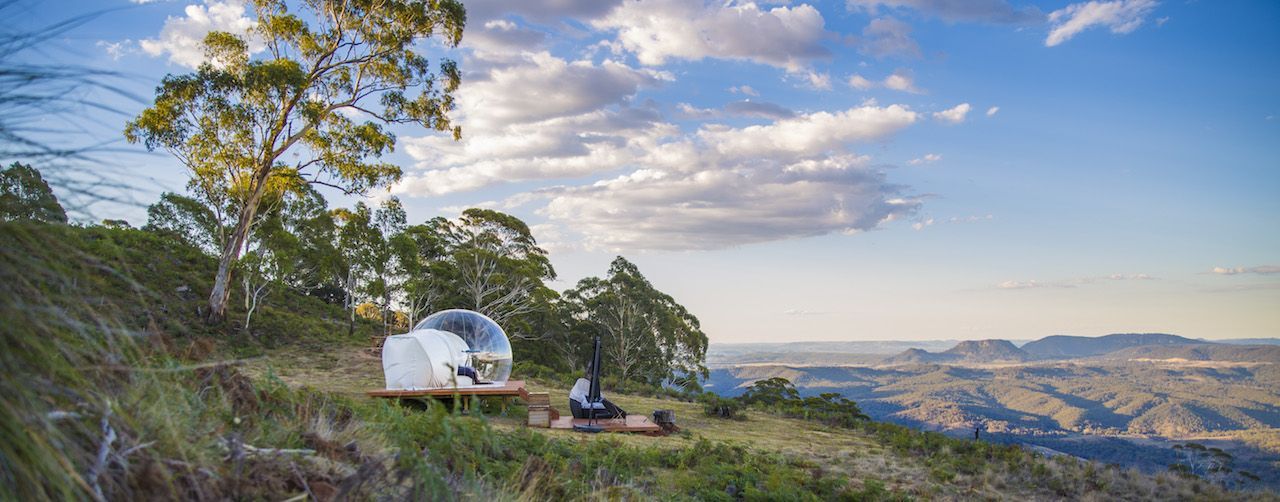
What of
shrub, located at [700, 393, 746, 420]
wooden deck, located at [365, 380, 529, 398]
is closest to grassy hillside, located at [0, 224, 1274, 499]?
wooden deck, located at [365, 380, 529, 398]

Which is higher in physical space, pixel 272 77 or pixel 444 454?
pixel 272 77

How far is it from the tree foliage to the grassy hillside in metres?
0.07

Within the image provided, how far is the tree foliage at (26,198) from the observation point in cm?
277

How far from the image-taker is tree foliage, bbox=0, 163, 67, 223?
2768 mm

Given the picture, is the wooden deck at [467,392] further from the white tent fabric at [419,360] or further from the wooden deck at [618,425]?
the wooden deck at [618,425]

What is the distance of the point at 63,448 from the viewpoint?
2.47 m

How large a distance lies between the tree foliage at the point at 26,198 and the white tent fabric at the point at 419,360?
11821 mm

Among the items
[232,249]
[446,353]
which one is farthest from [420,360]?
[232,249]

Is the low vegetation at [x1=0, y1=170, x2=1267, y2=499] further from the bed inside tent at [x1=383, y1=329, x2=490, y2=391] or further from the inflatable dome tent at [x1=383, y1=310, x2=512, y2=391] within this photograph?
the inflatable dome tent at [x1=383, y1=310, x2=512, y2=391]

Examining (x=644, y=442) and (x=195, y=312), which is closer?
(x=644, y=442)

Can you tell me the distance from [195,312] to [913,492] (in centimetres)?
2205

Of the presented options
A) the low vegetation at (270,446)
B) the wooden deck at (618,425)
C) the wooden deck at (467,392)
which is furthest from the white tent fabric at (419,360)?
the wooden deck at (618,425)

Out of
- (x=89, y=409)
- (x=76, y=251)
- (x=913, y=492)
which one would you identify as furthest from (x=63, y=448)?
(x=913, y=492)

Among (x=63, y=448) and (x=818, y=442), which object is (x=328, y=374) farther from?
(x=63, y=448)
